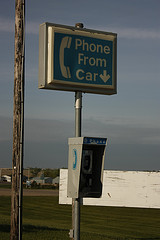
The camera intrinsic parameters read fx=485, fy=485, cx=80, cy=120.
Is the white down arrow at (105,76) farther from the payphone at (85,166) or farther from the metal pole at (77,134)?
the payphone at (85,166)

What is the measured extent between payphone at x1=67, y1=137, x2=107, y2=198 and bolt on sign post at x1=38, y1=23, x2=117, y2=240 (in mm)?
265

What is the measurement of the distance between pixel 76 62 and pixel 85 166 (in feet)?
7.03

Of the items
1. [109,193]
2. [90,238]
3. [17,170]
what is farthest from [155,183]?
[17,170]

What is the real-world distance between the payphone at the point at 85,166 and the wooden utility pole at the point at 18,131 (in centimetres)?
339

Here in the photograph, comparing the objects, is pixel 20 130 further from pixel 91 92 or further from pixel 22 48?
pixel 91 92

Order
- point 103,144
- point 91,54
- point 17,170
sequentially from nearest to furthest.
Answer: point 103,144 < point 91,54 < point 17,170

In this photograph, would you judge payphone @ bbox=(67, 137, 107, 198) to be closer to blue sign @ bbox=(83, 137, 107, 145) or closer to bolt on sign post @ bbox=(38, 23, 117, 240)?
blue sign @ bbox=(83, 137, 107, 145)

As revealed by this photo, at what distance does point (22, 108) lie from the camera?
1309 cm

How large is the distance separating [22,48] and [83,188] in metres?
5.22

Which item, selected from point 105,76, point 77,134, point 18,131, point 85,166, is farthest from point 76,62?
point 18,131

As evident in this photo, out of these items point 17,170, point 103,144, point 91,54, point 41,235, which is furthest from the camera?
point 41,235

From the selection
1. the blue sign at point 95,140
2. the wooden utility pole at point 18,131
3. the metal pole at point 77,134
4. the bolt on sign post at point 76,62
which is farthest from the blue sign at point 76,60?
the wooden utility pole at point 18,131

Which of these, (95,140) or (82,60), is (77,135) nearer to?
(95,140)

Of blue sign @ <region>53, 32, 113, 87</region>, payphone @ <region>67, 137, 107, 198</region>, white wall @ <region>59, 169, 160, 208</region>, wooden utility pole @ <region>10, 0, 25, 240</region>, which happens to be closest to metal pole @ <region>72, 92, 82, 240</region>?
payphone @ <region>67, 137, 107, 198</region>
